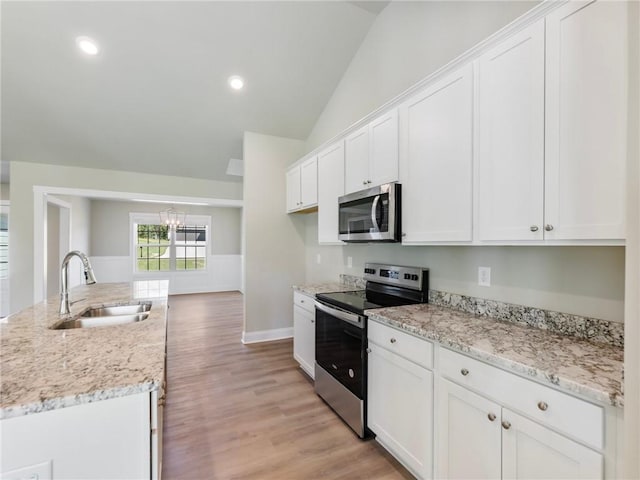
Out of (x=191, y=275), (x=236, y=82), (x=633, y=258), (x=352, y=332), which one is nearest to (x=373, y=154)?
(x=352, y=332)

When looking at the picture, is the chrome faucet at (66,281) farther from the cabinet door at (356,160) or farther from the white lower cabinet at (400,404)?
the cabinet door at (356,160)

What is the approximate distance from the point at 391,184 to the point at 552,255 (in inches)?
40.8

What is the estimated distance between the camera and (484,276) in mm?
1964

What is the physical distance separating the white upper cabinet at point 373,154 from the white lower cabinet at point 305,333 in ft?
3.99

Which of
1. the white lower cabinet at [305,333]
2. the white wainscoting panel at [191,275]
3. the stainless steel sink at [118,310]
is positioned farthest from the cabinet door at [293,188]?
the white wainscoting panel at [191,275]

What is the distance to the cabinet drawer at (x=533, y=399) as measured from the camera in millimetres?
1008

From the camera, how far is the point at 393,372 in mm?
1860

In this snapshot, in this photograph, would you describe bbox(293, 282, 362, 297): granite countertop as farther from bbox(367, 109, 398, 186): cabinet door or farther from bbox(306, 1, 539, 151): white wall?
bbox(306, 1, 539, 151): white wall

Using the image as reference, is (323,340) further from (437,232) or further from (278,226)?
(278,226)

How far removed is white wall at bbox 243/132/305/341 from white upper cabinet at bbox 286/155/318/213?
27 cm

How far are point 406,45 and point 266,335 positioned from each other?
377cm

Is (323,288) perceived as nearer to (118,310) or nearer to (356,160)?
(356,160)

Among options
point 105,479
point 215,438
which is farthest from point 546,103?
point 215,438

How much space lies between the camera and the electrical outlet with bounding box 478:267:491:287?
1.94 meters
